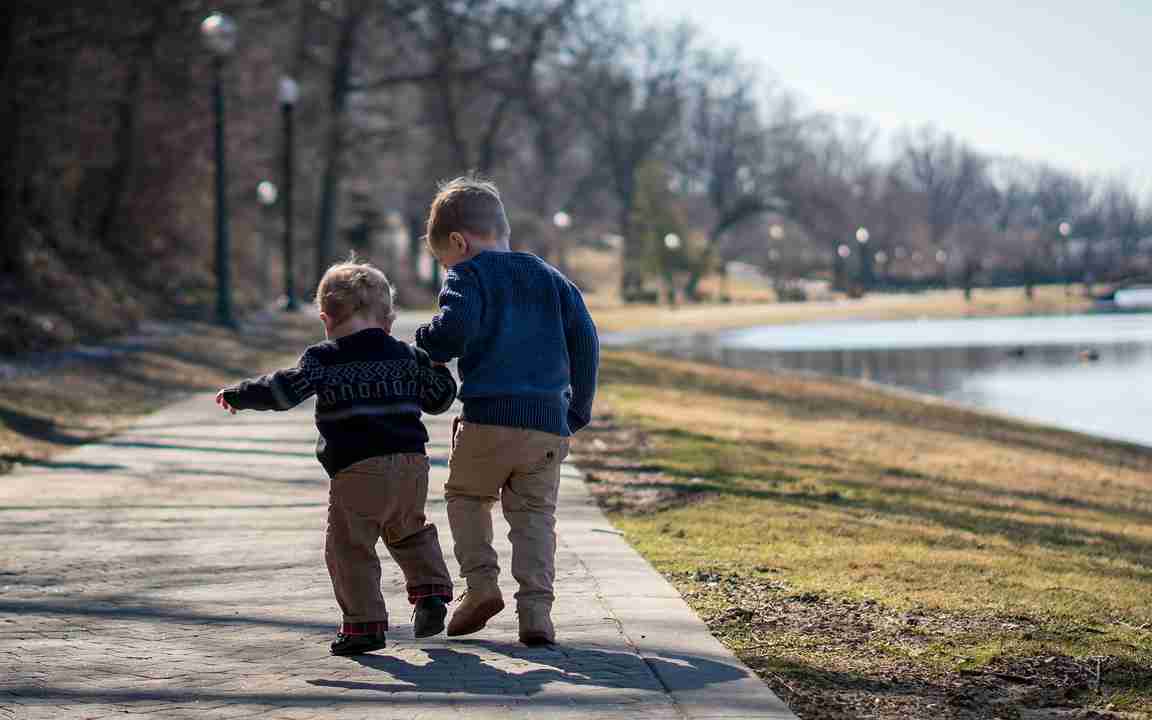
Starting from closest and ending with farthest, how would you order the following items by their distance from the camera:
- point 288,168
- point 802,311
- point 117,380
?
point 117,380
point 288,168
point 802,311

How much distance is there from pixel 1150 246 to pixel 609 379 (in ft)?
509

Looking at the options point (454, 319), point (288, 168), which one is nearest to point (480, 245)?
point (454, 319)

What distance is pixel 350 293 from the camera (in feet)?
15.6

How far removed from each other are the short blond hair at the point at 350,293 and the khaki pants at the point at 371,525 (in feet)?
1.61

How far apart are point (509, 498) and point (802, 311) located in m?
60.5

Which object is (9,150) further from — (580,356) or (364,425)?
(580,356)

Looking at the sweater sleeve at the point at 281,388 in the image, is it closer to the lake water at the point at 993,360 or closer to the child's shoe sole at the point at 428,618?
the child's shoe sole at the point at 428,618

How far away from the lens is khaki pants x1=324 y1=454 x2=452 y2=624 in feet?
15.5

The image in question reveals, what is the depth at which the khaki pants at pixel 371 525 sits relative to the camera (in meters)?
4.72

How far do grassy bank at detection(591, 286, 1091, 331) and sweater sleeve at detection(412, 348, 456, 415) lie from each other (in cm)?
3990

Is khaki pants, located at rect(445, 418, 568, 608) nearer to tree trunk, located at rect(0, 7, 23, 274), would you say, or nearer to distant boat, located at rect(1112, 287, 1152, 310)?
tree trunk, located at rect(0, 7, 23, 274)

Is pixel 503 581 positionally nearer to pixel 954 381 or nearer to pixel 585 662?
pixel 585 662

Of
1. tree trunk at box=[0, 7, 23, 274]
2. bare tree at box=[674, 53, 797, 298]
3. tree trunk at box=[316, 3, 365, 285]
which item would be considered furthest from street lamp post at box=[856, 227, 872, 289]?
tree trunk at box=[0, 7, 23, 274]

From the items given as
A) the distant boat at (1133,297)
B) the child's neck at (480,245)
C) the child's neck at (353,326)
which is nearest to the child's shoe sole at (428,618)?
the child's neck at (353,326)
